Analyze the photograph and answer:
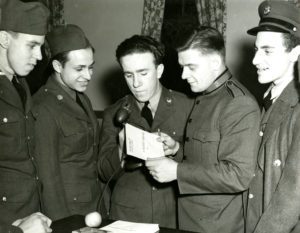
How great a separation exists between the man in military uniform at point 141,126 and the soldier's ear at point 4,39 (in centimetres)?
78

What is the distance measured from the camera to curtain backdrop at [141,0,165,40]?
281 inches

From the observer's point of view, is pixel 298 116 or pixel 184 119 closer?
pixel 298 116

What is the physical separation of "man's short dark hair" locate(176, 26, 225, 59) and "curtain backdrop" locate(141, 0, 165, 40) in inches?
185

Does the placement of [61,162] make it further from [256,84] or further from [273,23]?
[256,84]

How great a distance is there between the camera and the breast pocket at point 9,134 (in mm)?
2467

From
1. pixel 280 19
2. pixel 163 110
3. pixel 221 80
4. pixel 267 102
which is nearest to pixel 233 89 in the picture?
pixel 221 80

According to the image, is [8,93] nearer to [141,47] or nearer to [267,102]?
[141,47]

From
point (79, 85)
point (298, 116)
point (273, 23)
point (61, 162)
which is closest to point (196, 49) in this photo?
point (273, 23)

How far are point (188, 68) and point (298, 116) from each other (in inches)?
28.2

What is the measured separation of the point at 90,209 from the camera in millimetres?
2969

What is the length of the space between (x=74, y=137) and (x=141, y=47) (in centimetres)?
80

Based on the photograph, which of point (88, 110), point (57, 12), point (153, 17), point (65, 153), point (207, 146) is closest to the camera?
point (207, 146)

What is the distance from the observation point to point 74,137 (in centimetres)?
289

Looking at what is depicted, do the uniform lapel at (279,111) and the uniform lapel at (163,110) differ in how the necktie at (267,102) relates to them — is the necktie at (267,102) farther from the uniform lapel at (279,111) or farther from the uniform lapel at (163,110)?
the uniform lapel at (163,110)
